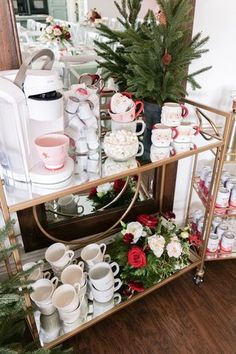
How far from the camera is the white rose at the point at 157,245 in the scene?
1387mm

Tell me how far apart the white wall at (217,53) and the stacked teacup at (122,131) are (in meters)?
0.54

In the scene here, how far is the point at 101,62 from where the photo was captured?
49.8 inches

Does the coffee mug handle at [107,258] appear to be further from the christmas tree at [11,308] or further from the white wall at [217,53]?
the white wall at [217,53]

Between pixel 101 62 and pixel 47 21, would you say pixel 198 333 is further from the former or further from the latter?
pixel 47 21

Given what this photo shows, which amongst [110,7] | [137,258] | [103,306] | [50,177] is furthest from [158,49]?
[103,306]

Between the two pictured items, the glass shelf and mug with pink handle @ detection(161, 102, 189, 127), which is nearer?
the glass shelf

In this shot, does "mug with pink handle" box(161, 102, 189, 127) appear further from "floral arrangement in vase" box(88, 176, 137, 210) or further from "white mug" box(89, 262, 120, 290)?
"white mug" box(89, 262, 120, 290)

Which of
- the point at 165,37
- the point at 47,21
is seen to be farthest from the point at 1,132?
the point at 165,37

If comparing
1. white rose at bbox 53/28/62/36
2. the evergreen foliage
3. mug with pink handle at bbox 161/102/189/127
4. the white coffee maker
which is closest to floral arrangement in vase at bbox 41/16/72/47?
white rose at bbox 53/28/62/36

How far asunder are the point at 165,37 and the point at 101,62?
12.7 inches

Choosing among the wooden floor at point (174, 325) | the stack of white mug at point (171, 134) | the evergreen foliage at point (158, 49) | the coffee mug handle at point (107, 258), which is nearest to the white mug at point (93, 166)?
the stack of white mug at point (171, 134)

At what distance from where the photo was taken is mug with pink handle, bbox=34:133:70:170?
0.87 m

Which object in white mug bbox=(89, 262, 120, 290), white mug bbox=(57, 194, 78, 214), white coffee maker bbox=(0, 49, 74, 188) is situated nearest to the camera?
white coffee maker bbox=(0, 49, 74, 188)

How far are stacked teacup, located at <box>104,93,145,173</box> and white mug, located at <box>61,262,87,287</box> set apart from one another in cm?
55
